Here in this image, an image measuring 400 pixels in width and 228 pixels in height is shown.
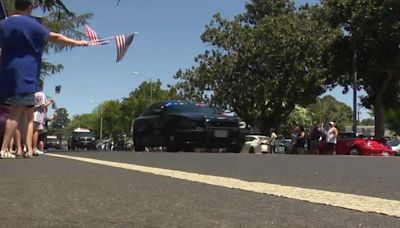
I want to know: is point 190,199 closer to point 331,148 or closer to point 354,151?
point 331,148

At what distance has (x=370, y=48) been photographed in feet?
112

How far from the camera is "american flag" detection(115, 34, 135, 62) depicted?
16703 mm

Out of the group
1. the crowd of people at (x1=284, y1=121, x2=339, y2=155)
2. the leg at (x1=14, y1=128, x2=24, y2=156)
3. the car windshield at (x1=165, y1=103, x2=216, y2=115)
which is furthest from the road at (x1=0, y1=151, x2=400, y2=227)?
the crowd of people at (x1=284, y1=121, x2=339, y2=155)

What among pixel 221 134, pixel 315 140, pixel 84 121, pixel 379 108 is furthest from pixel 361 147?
pixel 84 121

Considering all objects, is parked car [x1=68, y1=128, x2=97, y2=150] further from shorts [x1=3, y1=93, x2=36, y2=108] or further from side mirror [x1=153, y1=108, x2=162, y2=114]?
shorts [x1=3, y1=93, x2=36, y2=108]

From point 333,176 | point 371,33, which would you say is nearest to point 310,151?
point 371,33

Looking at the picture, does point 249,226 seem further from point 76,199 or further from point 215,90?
point 215,90

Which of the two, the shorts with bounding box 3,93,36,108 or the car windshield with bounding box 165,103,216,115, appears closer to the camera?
the shorts with bounding box 3,93,36,108

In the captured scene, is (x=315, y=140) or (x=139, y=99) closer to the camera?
(x=315, y=140)

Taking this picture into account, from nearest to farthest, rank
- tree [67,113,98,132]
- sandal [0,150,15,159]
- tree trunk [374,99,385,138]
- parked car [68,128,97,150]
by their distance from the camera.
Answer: sandal [0,150,15,159] < tree trunk [374,99,385,138] < parked car [68,128,97,150] < tree [67,113,98,132]

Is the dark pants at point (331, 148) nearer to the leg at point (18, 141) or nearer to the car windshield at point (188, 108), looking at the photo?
Answer: the car windshield at point (188, 108)

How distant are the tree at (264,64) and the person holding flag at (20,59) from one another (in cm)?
3247

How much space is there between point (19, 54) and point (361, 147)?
70.8 ft

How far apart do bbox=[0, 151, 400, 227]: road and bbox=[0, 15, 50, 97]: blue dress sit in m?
1.45
